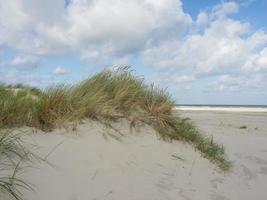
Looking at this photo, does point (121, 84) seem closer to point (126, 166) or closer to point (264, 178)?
point (126, 166)

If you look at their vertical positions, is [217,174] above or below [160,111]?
below

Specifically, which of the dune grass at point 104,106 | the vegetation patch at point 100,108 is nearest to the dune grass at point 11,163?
the vegetation patch at point 100,108

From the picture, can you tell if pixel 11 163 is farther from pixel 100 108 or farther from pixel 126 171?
pixel 100 108

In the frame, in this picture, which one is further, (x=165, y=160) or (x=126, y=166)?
(x=165, y=160)

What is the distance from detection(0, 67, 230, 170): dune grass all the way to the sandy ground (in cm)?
18

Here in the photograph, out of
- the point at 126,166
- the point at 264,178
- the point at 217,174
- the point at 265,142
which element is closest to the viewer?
the point at 126,166

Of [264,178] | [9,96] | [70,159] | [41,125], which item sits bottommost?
[264,178]

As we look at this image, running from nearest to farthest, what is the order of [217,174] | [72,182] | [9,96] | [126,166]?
1. [72,182]
2. [126,166]
3. [9,96]
4. [217,174]

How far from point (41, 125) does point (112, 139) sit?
1018mm

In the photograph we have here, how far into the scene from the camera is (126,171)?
506 centimetres

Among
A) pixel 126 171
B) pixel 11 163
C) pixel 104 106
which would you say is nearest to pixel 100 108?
pixel 104 106

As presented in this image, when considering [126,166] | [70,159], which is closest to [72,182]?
[70,159]

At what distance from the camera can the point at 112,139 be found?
5723 millimetres

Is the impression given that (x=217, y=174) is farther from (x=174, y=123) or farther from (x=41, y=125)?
(x=41, y=125)
